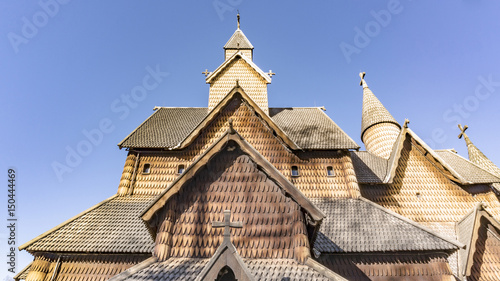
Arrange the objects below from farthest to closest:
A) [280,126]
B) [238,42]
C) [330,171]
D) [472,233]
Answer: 1. [238,42]
2. [280,126]
3. [330,171]
4. [472,233]

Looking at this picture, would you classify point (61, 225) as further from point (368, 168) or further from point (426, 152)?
point (426, 152)

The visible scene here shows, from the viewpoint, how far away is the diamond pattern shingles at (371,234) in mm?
8531

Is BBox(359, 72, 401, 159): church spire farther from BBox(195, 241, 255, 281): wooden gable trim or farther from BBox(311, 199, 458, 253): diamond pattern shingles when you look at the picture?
BBox(195, 241, 255, 281): wooden gable trim

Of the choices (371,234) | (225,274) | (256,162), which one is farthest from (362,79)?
(225,274)

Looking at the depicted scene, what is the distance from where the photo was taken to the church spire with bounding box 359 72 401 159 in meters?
19.8

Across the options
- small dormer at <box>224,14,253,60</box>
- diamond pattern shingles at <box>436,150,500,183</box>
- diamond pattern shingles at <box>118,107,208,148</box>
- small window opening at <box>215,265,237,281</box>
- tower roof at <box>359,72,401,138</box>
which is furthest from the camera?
tower roof at <box>359,72,401,138</box>

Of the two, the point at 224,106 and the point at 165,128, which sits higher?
the point at 224,106

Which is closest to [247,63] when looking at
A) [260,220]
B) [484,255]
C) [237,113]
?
[237,113]

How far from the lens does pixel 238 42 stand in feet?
66.3

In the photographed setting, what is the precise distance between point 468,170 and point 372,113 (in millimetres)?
7889

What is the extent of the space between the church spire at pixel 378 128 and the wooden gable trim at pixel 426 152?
4.51 meters

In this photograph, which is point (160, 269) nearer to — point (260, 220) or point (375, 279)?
point (260, 220)

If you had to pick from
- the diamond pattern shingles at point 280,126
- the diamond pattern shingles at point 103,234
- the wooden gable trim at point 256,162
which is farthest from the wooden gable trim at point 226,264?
the diamond pattern shingles at point 280,126

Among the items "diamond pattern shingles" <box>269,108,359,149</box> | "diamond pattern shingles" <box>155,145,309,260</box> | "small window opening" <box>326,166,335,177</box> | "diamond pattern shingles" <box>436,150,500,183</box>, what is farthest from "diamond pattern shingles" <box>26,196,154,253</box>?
"diamond pattern shingles" <box>436,150,500,183</box>
